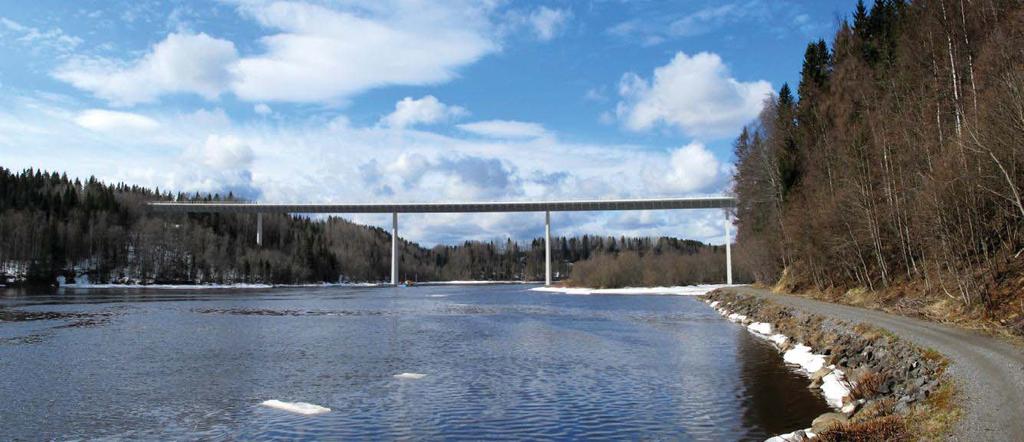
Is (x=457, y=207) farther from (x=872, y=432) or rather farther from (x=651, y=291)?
(x=872, y=432)

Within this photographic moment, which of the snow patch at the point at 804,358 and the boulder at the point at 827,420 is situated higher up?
the boulder at the point at 827,420

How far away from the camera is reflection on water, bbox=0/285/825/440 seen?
14.0m

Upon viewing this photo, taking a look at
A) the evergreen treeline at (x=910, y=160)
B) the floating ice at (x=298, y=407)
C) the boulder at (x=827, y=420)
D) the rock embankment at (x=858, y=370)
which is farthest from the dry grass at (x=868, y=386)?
the floating ice at (x=298, y=407)

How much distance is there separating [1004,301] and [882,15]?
3950cm

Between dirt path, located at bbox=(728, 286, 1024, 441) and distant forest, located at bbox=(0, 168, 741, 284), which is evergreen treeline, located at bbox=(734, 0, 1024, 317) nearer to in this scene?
dirt path, located at bbox=(728, 286, 1024, 441)

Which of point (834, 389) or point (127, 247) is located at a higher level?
point (127, 247)

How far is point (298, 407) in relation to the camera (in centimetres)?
1580

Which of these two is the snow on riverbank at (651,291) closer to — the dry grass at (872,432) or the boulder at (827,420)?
the boulder at (827,420)

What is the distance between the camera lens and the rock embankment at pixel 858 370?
1139 cm

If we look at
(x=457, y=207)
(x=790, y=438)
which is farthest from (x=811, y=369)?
(x=457, y=207)

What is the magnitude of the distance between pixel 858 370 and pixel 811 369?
3252 millimetres

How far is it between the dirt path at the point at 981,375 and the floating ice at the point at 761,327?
1125 centimetres

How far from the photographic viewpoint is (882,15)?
5156 cm

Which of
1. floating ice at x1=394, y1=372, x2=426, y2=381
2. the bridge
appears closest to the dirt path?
floating ice at x1=394, y1=372, x2=426, y2=381
